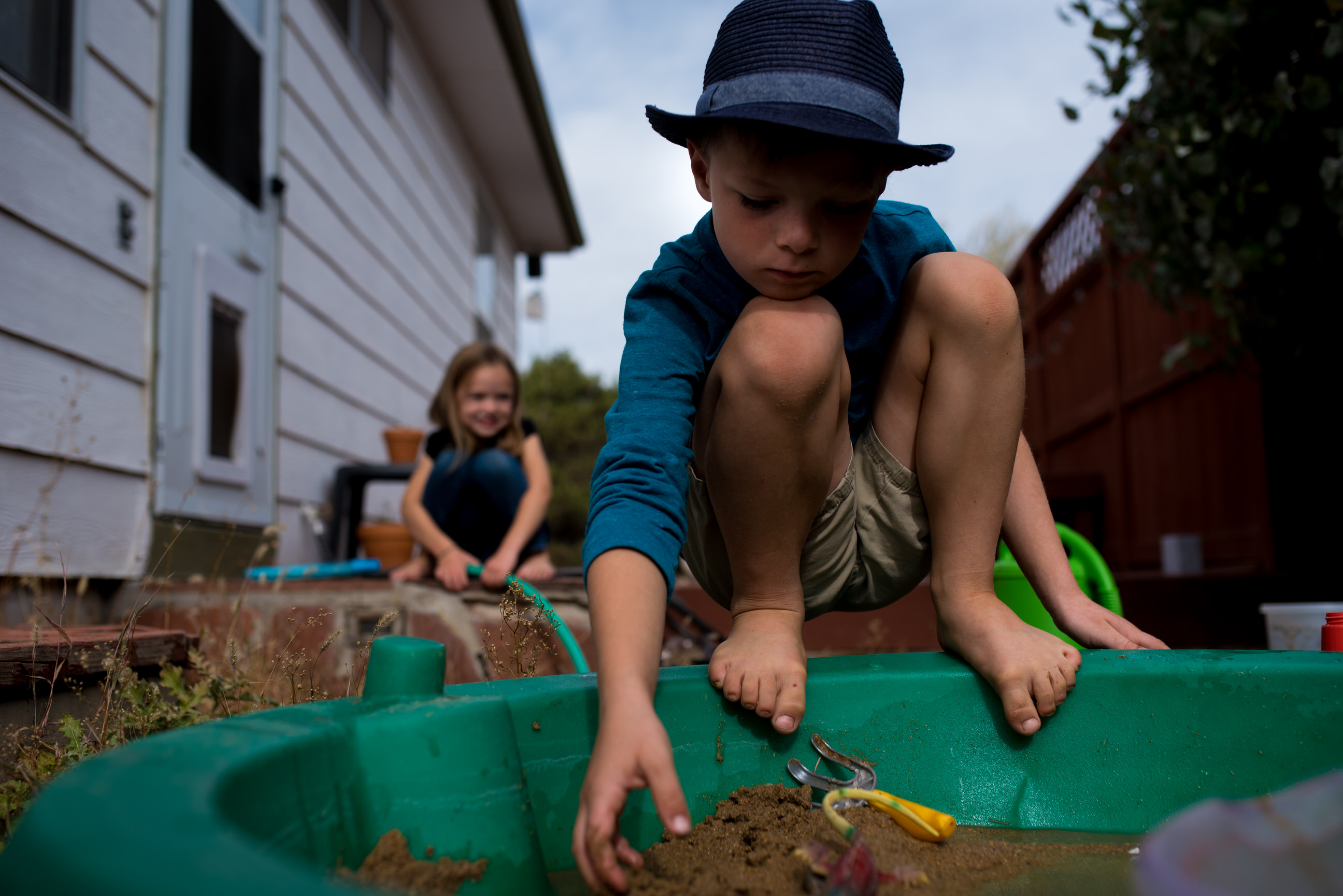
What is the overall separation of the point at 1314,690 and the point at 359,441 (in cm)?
416

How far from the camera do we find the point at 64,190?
229cm

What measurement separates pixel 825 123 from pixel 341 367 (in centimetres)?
371

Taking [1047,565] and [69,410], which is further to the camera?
[69,410]

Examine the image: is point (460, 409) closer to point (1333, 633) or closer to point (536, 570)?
point (536, 570)

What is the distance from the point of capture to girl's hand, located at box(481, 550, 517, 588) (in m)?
2.77

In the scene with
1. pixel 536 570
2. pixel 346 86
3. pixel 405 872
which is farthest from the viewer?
pixel 346 86

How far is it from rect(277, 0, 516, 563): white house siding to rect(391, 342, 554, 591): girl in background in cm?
50

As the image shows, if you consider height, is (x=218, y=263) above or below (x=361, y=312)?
below

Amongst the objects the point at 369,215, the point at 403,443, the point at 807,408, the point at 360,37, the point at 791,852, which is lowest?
the point at 791,852

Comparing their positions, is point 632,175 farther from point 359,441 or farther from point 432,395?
point 359,441

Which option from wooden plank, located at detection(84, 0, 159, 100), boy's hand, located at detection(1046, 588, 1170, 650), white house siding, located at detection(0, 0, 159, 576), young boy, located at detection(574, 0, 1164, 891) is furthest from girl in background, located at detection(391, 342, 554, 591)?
boy's hand, located at detection(1046, 588, 1170, 650)

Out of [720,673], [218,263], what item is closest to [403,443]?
[218,263]

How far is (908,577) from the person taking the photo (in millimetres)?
1495

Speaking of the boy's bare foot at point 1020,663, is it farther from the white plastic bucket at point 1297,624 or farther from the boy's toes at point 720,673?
the white plastic bucket at point 1297,624
